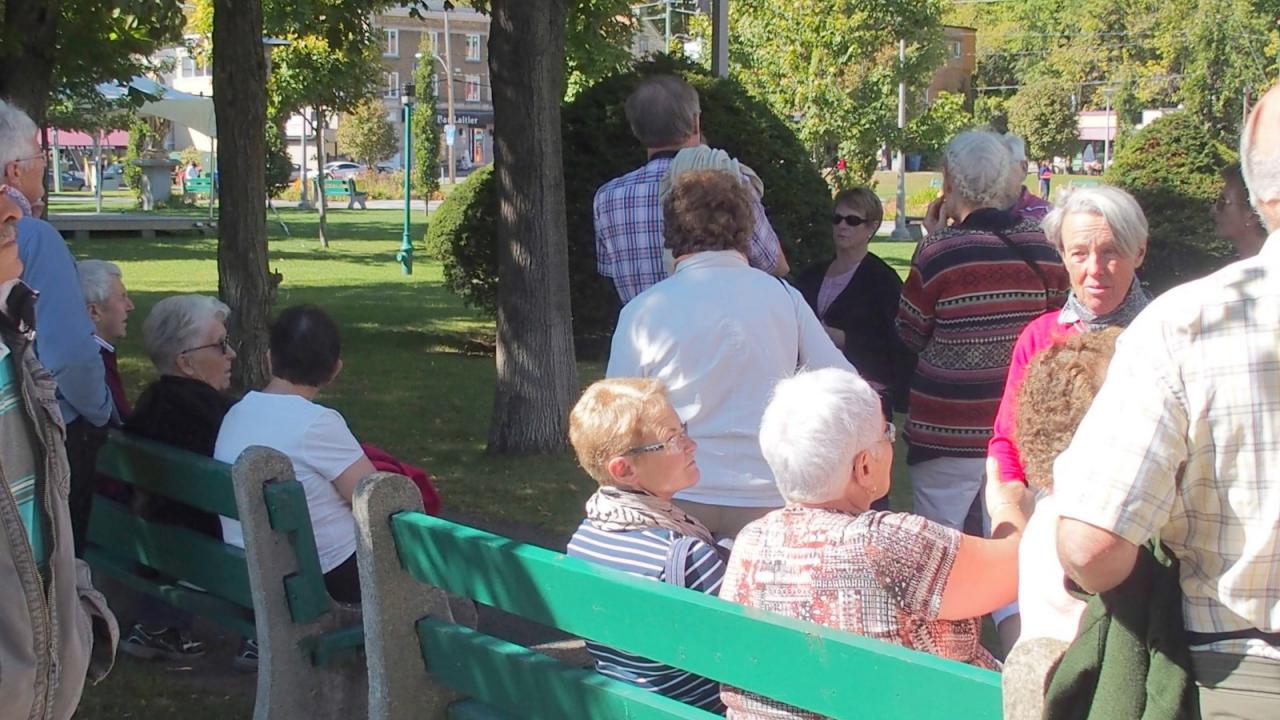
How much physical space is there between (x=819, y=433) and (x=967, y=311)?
1643mm

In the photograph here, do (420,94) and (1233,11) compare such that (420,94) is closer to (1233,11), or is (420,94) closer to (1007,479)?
(1233,11)

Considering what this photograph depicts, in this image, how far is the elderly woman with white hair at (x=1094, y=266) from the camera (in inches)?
144

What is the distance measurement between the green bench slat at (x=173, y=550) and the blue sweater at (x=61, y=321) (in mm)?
522

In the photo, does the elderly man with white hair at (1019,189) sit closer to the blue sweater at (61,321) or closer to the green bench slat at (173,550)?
the green bench slat at (173,550)

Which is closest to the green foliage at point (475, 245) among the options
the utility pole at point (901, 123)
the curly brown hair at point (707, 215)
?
the curly brown hair at point (707, 215)

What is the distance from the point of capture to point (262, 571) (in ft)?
12.9

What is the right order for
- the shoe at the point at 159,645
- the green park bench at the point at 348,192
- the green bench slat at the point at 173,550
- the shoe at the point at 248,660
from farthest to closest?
1. the green park bench at the point at 348,192
2. the shoe at the point at 159,645
3. the shoe at the point at 248,660
4. the green bench slat at the point at 173,550

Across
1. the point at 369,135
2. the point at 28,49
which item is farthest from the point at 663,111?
the point at 369,135

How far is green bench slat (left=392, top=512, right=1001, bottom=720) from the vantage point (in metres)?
2.27

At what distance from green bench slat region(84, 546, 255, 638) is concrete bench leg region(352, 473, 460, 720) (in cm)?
111

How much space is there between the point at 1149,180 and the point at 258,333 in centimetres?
858

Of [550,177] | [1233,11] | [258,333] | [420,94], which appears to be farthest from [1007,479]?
[420,94]

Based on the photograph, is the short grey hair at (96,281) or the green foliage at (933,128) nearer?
the short grey hair at (96,281)

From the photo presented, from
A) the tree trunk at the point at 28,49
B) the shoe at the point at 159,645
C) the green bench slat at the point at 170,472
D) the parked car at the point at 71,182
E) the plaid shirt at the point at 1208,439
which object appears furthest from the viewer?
the parked car at the point at 71,182
